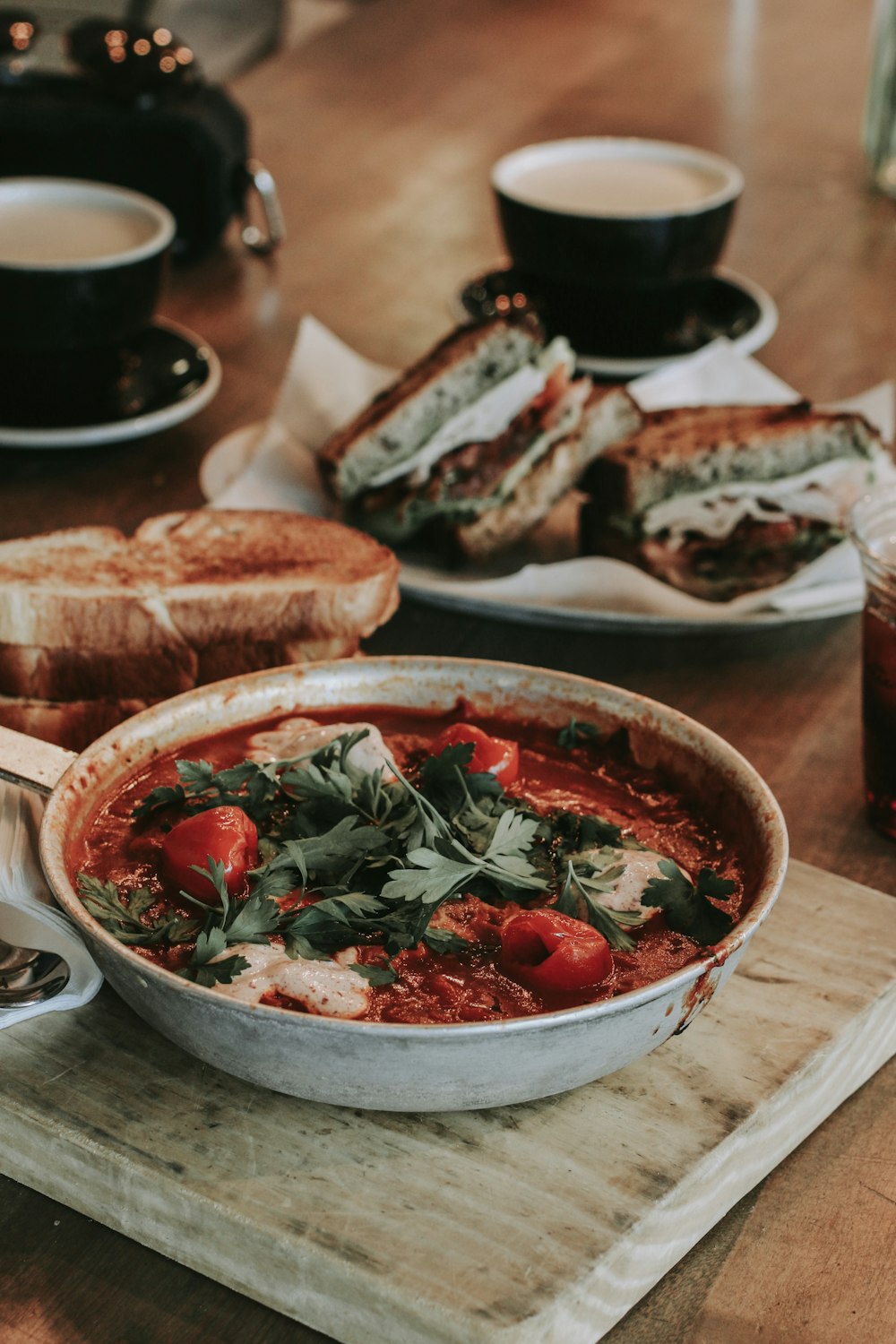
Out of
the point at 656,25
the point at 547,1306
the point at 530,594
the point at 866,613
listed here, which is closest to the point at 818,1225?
the point at 547,1306

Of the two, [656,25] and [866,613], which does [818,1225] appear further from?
[656,25]

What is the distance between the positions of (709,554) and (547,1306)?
4.19 feet

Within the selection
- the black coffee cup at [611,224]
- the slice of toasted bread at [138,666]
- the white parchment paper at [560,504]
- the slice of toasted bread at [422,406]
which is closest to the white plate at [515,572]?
the white parchment paper at [560,504]

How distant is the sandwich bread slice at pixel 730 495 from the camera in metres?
2.14

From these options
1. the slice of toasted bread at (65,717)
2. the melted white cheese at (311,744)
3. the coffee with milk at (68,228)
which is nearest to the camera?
the melted white cheese at (311,744)

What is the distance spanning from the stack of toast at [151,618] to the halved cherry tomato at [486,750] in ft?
1.39

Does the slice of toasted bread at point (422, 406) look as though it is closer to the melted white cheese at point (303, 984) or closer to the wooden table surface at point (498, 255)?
the wooden table surface at point (498, 255)

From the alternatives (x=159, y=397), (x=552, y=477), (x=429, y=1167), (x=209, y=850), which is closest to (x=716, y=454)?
(x=552, y=477)

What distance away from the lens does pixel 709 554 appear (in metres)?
2.17

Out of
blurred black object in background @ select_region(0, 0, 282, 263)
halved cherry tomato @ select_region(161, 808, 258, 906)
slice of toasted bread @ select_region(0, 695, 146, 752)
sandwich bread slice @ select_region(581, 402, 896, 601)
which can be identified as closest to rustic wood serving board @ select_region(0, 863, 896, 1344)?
halved cherry tomato @ select_region(161, 808, 258, 906)

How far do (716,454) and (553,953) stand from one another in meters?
1.16

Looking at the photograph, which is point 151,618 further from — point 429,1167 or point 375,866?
point 429,1167

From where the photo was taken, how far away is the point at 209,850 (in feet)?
4.35

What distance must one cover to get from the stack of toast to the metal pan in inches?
12.7
